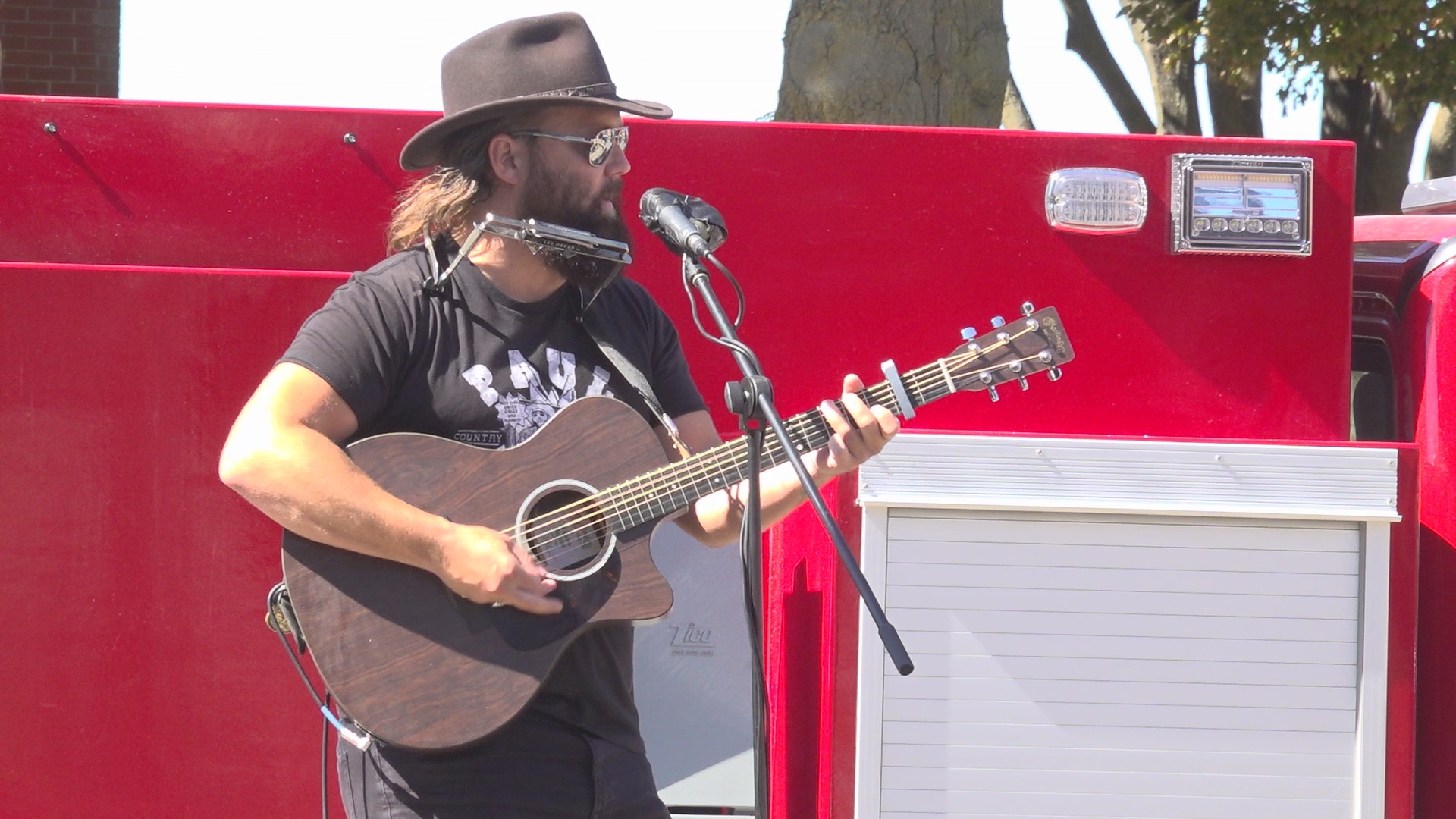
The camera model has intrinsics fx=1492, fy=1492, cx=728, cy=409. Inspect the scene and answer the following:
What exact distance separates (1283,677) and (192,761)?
6.55 feet

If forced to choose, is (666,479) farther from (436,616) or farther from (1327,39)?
(1327,39)

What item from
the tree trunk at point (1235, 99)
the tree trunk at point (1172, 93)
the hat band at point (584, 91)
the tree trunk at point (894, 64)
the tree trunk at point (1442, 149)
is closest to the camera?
the hat band at point (584, 91)

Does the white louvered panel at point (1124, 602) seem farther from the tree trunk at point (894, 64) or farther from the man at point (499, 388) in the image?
the tree trunk at point (894, 64)

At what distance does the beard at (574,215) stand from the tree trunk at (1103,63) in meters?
9.70

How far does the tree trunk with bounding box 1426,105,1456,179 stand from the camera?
34.8 feet

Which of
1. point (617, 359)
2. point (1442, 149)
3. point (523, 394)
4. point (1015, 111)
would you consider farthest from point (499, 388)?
point (1442, 149)

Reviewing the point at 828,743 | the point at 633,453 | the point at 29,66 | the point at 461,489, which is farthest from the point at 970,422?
the point at 29,66

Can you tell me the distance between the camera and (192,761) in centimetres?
279

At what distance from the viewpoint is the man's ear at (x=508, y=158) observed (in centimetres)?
230

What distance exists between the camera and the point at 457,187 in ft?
7.70

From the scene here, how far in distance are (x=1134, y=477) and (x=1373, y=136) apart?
29.7 feet

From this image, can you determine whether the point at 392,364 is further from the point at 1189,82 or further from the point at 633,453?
the point at 1189,82

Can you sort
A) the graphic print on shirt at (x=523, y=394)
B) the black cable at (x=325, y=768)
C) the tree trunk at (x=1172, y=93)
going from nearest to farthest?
the graphic print on shirt at (x=523, y=394)
the black cable at (x=325, y=768)
the tree trunk at (x=1172, y=93)

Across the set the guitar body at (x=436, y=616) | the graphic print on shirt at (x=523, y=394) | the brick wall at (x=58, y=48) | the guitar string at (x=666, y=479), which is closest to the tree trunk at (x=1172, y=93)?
the brick wall at (x=58, y=48)
